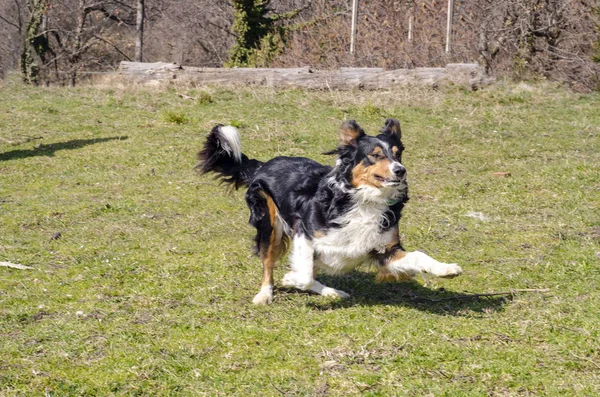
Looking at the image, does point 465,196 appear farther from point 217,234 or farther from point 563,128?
point 563,128

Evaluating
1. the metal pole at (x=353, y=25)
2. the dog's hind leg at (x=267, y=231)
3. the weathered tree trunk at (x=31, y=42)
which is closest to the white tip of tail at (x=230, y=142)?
the dog's hind leg at (x=267, y=231)

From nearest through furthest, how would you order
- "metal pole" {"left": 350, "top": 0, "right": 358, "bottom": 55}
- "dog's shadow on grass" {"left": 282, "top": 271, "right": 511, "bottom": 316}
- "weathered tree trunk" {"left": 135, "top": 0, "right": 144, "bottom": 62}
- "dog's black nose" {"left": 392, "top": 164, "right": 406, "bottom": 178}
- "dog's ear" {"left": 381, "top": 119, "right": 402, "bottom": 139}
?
"dog's black nose" {"left": 392, "top": 164, "right": 406, "bottom": 178} → "dog's shadow on grass" {"left": 282, "top": 271, "right": 511, "bottom": 316} → "dog's ear" {"left": 381, "top": 119, "right": 402, "bottom": 139} → "metal pole" {"left": 350, "top": 0, "right": 358, "bottom": 55} → "weathered tree trunk" {"left": 135, "top": 0, "right": 144, "bottom": 62}

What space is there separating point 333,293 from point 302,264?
46 centimetres

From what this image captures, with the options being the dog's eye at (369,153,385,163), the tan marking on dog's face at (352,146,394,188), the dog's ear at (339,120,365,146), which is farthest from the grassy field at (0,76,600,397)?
the dog's ear at (339,120,365,146)

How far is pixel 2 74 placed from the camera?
29.5m

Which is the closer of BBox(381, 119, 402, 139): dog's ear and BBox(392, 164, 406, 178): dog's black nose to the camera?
BBox(392, 164, 406, 178): dog's black nose

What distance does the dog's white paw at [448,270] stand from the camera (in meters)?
5.23

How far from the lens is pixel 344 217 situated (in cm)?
577

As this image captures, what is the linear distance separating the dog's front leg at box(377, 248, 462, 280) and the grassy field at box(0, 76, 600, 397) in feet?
0.87

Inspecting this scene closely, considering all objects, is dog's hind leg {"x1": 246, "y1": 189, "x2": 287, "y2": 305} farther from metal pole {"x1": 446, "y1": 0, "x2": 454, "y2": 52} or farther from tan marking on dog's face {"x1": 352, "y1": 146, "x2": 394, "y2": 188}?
metal pole {"x1": 446, "y1": 0, "x2": 454, "y2": 52}

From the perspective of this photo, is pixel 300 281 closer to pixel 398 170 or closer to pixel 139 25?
pixel 398 170

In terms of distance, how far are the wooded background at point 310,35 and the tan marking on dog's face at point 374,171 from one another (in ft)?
48.4

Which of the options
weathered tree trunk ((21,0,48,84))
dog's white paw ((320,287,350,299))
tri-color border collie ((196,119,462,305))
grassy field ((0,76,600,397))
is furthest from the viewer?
weathered tree trunk ((21,0,48,84))

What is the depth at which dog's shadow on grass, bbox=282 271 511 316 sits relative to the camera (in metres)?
5.79
